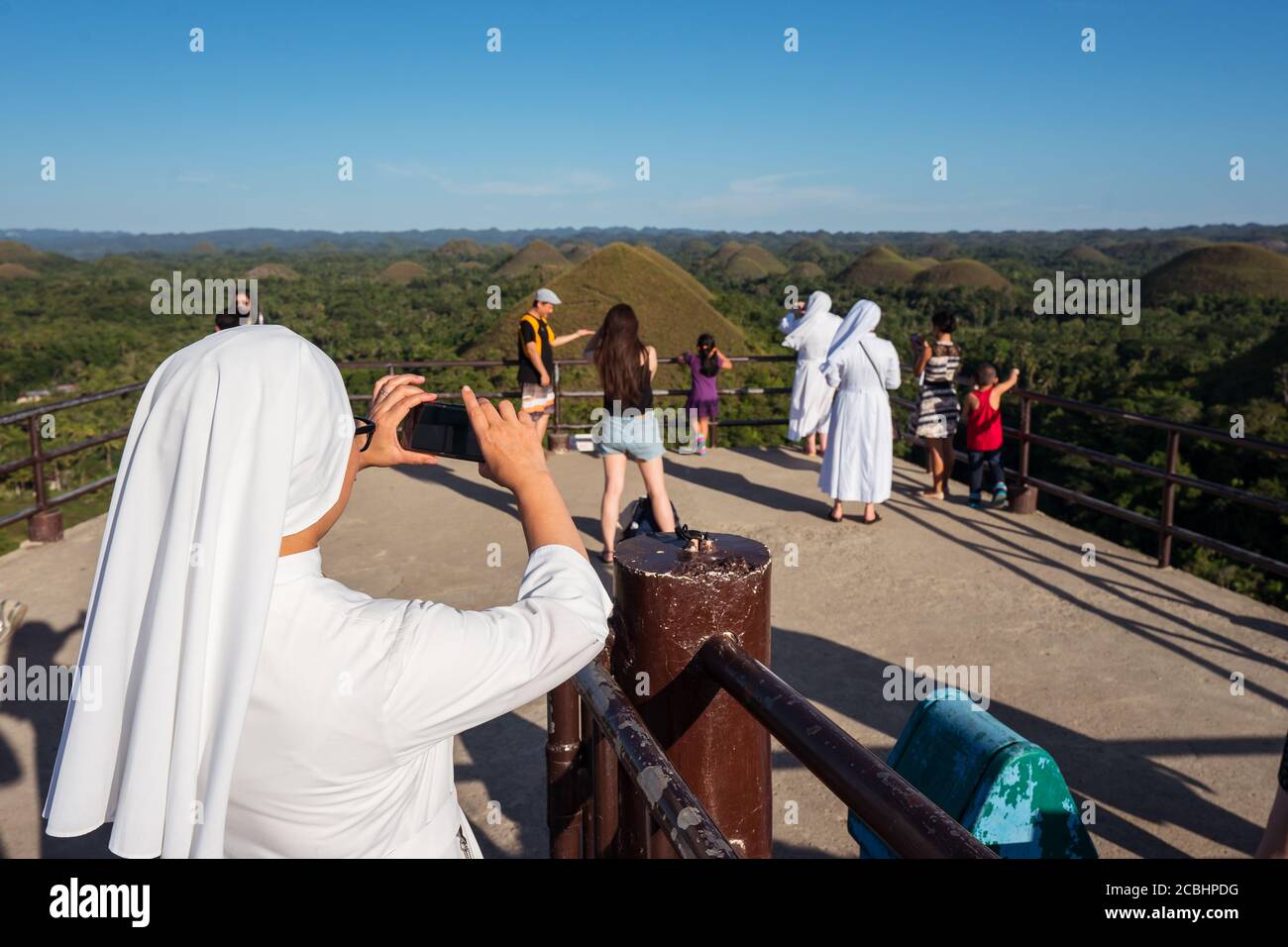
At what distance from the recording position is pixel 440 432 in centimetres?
172

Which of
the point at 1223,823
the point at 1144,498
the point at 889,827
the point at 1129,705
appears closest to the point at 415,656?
the point at 889,827

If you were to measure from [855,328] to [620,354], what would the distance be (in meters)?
2.26

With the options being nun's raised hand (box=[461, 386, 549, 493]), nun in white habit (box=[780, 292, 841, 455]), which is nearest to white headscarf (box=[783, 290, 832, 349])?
nun in white habit (box=[780, 292, 841, 455])

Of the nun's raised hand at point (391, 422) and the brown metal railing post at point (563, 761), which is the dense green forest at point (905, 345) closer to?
the brown metal railing post at point (563, 761)

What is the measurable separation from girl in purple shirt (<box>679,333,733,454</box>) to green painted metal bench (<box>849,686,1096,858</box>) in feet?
25.2

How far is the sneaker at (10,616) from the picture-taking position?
5.46m

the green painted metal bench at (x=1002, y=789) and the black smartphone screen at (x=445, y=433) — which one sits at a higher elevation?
the black smartphone screen at (x=445, y=433)

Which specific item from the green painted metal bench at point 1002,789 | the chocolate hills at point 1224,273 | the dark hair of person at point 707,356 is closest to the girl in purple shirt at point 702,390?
the dark hair of person at point 707,356

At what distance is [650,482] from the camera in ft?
20.4

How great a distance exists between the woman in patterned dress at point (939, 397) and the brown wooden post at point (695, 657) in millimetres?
6260

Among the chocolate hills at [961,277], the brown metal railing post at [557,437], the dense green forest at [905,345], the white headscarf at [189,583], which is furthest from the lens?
the chocolate hills at [961,277]

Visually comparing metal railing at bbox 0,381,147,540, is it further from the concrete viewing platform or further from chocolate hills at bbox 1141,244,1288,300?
chocolate hills at bbox 1141,244,1288,300

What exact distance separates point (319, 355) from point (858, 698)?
12.5 feet
